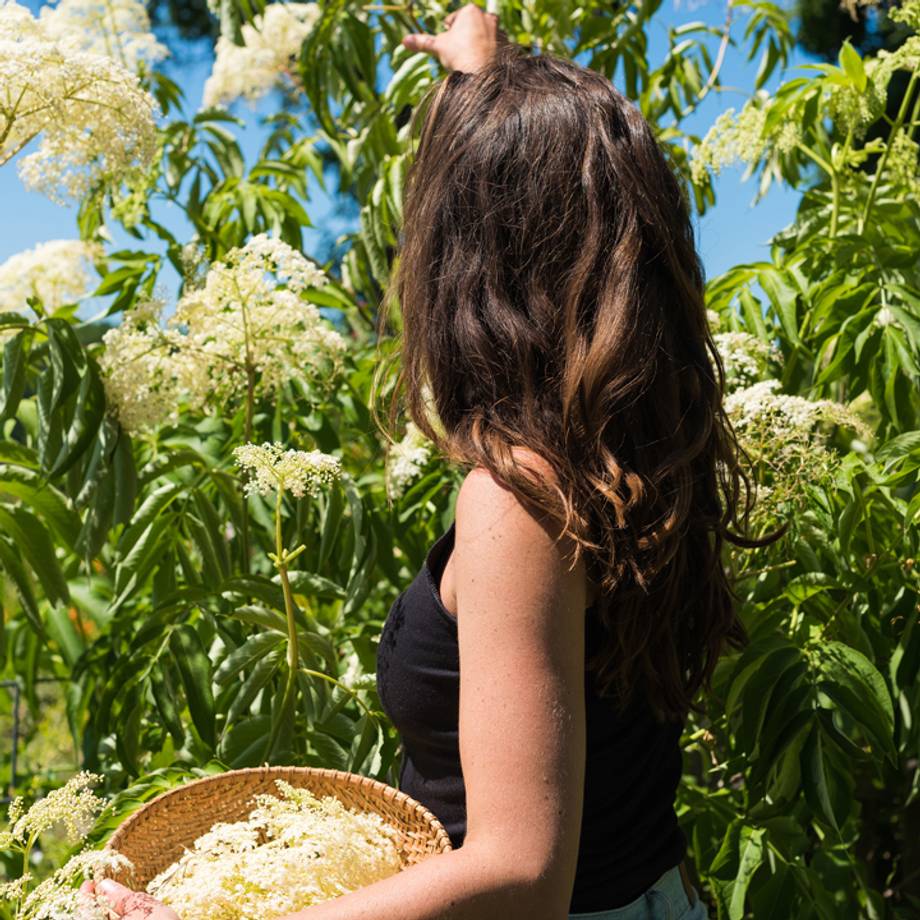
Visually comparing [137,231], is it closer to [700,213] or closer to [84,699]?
[84,699]

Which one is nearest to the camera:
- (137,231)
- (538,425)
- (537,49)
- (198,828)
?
(538,425)

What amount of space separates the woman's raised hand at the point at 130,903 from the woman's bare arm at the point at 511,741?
0.36 ft

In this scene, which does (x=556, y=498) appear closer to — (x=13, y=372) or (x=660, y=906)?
(x=660, y=906)

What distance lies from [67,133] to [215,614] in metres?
0.79

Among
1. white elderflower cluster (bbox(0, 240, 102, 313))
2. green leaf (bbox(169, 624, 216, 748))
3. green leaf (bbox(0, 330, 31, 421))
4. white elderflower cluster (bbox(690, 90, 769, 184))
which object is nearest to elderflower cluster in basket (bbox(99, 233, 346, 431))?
green leaf (bbox(0, 330, 31, 421))

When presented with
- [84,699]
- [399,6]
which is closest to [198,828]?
[84,699]

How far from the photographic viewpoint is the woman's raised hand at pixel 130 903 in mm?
976

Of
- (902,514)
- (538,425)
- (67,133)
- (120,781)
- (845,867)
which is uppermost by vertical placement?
(67,133)

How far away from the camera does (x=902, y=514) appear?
1.91 m

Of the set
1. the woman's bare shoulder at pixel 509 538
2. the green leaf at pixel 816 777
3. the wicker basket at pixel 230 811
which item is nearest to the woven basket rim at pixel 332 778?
the wicker basket at pixel 230 811

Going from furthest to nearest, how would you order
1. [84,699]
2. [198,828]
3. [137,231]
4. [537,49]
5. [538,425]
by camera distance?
[537,49] < [137,231] < [84,699] < [198,828] < [538,425]

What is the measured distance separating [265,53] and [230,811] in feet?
9.75

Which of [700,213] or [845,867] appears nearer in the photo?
[845,867]

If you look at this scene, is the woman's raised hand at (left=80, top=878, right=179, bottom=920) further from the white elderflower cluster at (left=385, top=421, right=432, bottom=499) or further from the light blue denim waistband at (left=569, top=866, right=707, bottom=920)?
the white elderflower cluster at (left=385, top=421, right=432, bottom=499)
